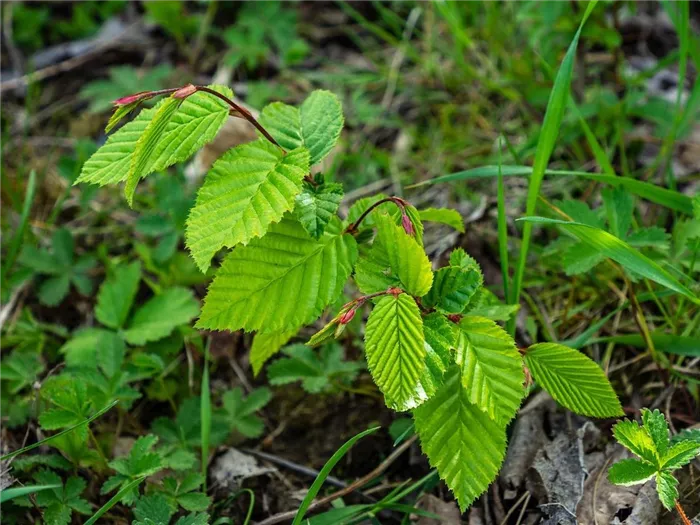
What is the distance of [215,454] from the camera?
77.5 inches

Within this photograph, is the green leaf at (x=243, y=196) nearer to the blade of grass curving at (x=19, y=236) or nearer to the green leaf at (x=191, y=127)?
the green leaf at (x=191, y=127)

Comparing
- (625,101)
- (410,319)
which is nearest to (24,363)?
(410,319)

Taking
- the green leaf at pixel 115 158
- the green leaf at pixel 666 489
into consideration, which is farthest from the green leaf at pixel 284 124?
the green leaf at pixel 666 489

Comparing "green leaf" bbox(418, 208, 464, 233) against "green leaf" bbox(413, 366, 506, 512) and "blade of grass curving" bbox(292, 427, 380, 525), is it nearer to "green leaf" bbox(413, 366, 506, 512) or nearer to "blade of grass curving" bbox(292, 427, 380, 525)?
"green leaf" bbox(413, 366, 506, 512)

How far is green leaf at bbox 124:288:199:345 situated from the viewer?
6.88ft

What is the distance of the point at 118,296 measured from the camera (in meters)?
2.21

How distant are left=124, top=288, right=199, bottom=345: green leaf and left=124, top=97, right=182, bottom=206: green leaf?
0.79 metres

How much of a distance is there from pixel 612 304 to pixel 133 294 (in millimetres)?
1505

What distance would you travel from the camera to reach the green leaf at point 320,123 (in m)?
1.54

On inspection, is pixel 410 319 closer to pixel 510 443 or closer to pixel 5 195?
pixel 510 443

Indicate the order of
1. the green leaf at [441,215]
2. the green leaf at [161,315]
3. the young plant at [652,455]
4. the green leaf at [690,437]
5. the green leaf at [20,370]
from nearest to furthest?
the young plant at [652,455], the green leaf at [690,437], the green leaf at [441,215], the green leaf at [20,370], the green leaf at [161,315]

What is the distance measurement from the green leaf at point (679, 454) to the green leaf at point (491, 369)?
0.34m

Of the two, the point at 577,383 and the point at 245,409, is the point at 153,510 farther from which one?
the point at 577,383

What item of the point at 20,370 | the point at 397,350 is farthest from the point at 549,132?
the point at 20,370
